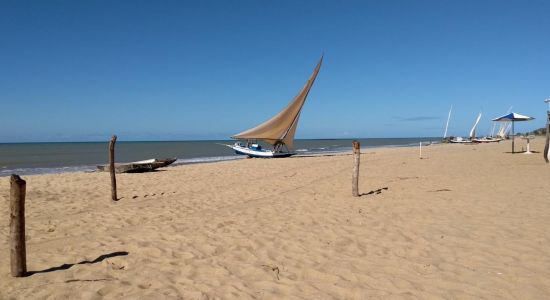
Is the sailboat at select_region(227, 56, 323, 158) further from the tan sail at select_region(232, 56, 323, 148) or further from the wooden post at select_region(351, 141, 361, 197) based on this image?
the wooden post at select_region(351, 141, 361, 197)

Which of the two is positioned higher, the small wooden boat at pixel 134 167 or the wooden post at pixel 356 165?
the wooden post at pixel 356 165

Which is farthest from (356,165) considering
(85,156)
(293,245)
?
(85,156)

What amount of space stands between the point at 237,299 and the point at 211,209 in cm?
487

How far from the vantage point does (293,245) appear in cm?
554

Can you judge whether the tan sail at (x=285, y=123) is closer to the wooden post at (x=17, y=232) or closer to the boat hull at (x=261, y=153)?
the boat hull at (x=261, y=153)

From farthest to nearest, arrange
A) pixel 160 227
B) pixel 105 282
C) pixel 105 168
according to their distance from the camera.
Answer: pixel 105 168, pixel 160 227, pixel 105 282

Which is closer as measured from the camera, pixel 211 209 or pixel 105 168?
pixel 211 209

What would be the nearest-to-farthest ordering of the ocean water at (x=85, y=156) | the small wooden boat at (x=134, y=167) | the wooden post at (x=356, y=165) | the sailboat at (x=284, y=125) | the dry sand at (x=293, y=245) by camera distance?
the dry sand at (x=293, y=245)
the wooden post at (x=356, y=165)
the small wooden boat at (x=134, y=167)
the ocean water at (x=85, y=156)
the sailboat at (x=284, y=125)

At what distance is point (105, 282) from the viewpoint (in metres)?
4.09

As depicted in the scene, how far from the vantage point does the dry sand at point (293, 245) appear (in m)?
3.96

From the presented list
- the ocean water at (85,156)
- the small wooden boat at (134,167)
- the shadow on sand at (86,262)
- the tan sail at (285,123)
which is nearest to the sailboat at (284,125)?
the tan sail at (285,123)

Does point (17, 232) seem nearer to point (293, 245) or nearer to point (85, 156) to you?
point (293, 245)

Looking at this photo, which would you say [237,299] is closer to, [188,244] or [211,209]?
[188,244]

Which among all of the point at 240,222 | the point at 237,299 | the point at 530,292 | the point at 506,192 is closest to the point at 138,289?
the point at 237,299
